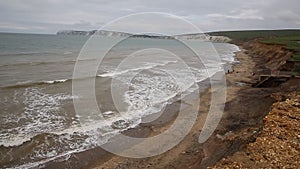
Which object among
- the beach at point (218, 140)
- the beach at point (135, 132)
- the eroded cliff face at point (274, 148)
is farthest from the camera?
the beach at point (135, 132)

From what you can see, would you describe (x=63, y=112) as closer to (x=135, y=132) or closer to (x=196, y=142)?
(x=135, y=132)

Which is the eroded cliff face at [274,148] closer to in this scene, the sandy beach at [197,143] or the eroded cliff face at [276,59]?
the sandy beach at [197,143]

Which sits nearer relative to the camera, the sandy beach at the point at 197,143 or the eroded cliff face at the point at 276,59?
the sandy beach at the point at 197,143

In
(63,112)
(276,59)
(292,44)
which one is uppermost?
(292,44)

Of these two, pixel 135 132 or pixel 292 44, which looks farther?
pixel 292 44

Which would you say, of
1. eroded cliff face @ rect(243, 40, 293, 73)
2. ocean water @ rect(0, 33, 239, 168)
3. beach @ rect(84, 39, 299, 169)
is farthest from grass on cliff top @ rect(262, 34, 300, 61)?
beach @ rect(84, 39, 299, 169)

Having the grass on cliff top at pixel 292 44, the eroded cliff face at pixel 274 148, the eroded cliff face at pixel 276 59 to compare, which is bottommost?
the eroded cliff face at pixel 274 148

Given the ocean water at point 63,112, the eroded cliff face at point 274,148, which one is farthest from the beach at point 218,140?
the ocean water at point 63,112

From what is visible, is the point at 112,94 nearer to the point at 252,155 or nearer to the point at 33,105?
the point at 33,105

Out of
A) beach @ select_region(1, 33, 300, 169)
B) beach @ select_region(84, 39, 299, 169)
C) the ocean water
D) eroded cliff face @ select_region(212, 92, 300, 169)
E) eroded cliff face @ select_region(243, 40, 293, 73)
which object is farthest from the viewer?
eroded cliff face @ select_region(243, 40, 293, 73)

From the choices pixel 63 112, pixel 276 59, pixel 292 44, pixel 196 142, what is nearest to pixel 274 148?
pixel 196 142

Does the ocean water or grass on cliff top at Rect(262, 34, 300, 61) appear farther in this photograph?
grass on cliff top at Rect(262, 34, 300, 61)

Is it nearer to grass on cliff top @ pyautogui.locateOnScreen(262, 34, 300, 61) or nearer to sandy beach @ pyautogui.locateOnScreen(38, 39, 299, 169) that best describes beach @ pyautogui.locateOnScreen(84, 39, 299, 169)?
sandy beach @ pyautogui.locateOnScreen(38, 39, 299, 169)

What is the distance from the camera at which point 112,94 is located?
17969mm
